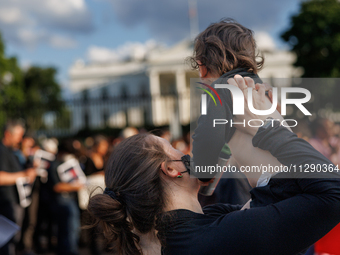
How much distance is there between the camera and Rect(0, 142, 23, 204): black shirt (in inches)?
170

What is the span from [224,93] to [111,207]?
577mm

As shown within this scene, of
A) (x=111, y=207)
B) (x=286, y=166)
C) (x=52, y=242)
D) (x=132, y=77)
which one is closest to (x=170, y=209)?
(x=111, y=207)

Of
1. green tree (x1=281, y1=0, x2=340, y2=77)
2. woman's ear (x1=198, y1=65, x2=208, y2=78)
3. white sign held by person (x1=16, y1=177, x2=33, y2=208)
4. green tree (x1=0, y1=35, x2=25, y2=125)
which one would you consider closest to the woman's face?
woman's ear (x1=198, y1=65, x2=208, y2=78)

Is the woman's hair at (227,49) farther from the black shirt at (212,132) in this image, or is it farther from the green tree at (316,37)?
the green tree at (316,37)

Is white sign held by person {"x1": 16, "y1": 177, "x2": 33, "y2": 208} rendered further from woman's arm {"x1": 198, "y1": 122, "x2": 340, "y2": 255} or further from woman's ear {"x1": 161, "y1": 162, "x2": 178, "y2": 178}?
woman's arm {"x1": 198, "y1": 122, "x2": 340, "y2": 255}

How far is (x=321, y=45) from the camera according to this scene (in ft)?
80.7

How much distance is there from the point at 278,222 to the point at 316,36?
27.5 m

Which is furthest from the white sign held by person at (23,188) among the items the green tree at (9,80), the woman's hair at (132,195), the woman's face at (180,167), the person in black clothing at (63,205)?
the green tree at (9,80)

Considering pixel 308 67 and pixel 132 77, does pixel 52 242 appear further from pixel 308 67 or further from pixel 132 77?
pixel 132 77

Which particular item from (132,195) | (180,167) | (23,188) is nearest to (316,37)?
(23,188)

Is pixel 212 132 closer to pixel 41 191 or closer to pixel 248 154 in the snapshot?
pixel 248 154

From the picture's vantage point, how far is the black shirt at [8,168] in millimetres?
4320

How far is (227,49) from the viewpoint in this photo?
1.29 metres

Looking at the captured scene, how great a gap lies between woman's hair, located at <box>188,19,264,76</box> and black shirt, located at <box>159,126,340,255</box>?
1.15ft
